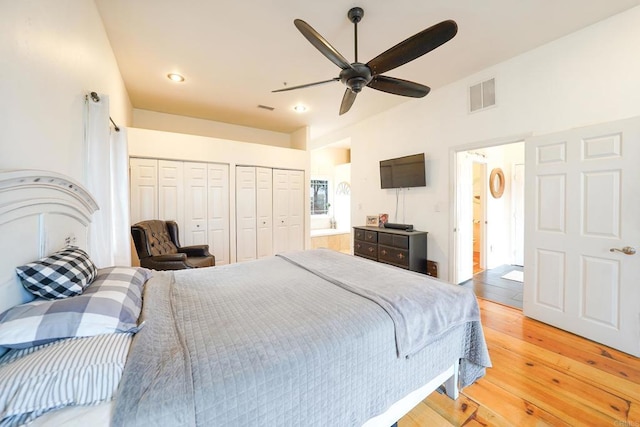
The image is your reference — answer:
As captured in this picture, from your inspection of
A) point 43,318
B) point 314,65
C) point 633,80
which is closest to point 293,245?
point 314,65

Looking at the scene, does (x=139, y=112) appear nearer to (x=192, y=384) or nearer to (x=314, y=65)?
(x=314, y=65)

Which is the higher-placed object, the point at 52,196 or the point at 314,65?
the point at 314,65

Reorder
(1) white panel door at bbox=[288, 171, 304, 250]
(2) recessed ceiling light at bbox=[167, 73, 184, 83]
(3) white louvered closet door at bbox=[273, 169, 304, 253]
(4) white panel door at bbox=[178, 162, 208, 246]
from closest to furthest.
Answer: (2) recessed ceiling light at bbox=[167, 73, 184, 83], (4) white panel door at bbox=[178, 162, 208, 246], (3) white louvered closet door at bbox=[273, 169, 304, 253], (1) white panel door at bbox=[288, 171, 304, 250]

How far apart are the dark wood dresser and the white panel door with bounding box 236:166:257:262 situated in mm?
2101

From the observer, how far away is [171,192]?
12.9 ft

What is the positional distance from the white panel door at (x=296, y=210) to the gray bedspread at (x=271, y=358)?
340cm

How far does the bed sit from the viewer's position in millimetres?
774

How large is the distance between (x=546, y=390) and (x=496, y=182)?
13.2 ft

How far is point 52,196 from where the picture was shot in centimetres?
132

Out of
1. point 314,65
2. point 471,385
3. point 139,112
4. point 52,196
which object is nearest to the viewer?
point 52,196

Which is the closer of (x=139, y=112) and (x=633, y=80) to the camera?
(x=633, y=80)

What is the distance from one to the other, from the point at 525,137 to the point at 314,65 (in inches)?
100

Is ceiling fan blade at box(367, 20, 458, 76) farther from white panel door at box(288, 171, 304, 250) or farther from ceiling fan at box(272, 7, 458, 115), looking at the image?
white panel door at box(288, 171, 304, 250)

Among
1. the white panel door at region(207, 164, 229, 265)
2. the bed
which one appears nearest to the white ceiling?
the white panel door at region(207, 164, 229, 265)
